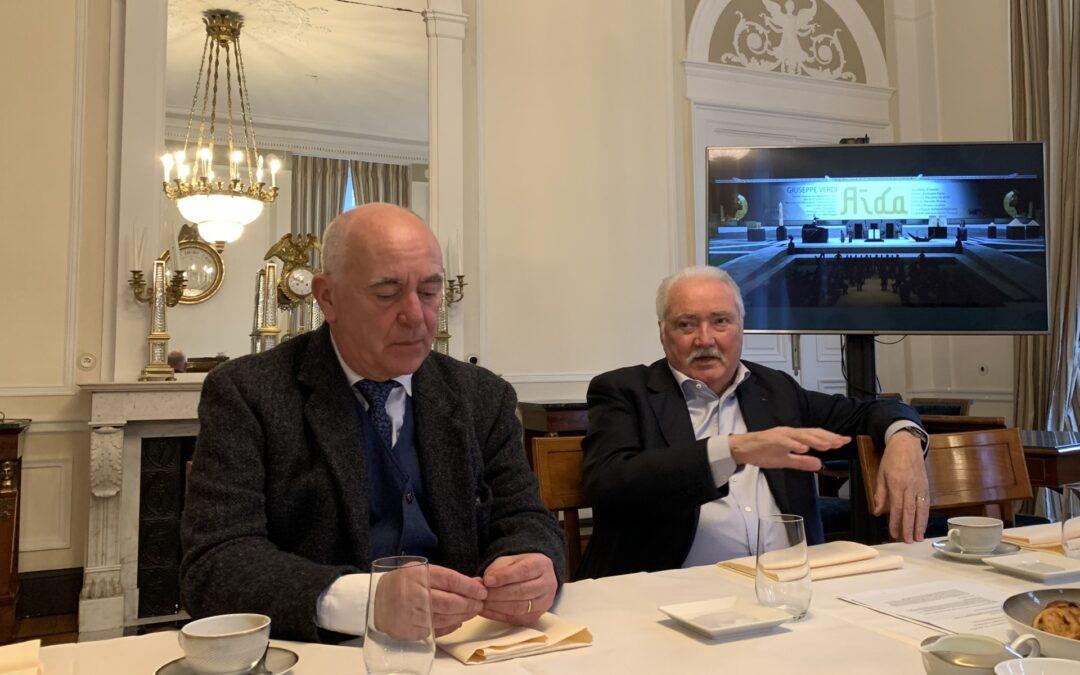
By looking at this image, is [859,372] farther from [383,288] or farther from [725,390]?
[383,288]

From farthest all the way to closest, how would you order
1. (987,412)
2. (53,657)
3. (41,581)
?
1. (987,412)
2. (41,581)
3. (53,657)

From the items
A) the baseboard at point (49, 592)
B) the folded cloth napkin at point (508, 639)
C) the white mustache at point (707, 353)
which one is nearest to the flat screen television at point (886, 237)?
the white mustache at point (707, 353)

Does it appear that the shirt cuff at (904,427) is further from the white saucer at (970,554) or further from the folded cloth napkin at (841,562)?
the folded cloth napkin at (841,562)

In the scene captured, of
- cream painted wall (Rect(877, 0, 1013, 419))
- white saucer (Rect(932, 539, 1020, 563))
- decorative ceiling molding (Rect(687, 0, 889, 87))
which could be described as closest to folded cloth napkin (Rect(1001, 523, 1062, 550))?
white saucer (Rect(932, 539, 1020, 563))

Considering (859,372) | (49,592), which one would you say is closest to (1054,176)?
(859,372)

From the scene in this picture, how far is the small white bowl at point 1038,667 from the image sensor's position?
0.70m

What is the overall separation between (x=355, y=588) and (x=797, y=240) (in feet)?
8.60

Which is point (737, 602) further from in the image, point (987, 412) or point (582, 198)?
point (987, 412)

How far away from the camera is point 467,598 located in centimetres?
98

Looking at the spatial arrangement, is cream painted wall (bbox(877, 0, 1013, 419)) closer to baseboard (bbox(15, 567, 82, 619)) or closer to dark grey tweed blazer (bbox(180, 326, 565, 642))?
dark grey tweed blazer (bbox(180, 326, 565, 642))

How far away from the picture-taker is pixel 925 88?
5.47m

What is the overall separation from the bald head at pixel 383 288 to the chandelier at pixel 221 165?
9.33 feet

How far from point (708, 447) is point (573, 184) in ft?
10.3

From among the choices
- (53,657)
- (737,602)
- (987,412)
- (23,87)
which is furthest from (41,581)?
(987,412)
